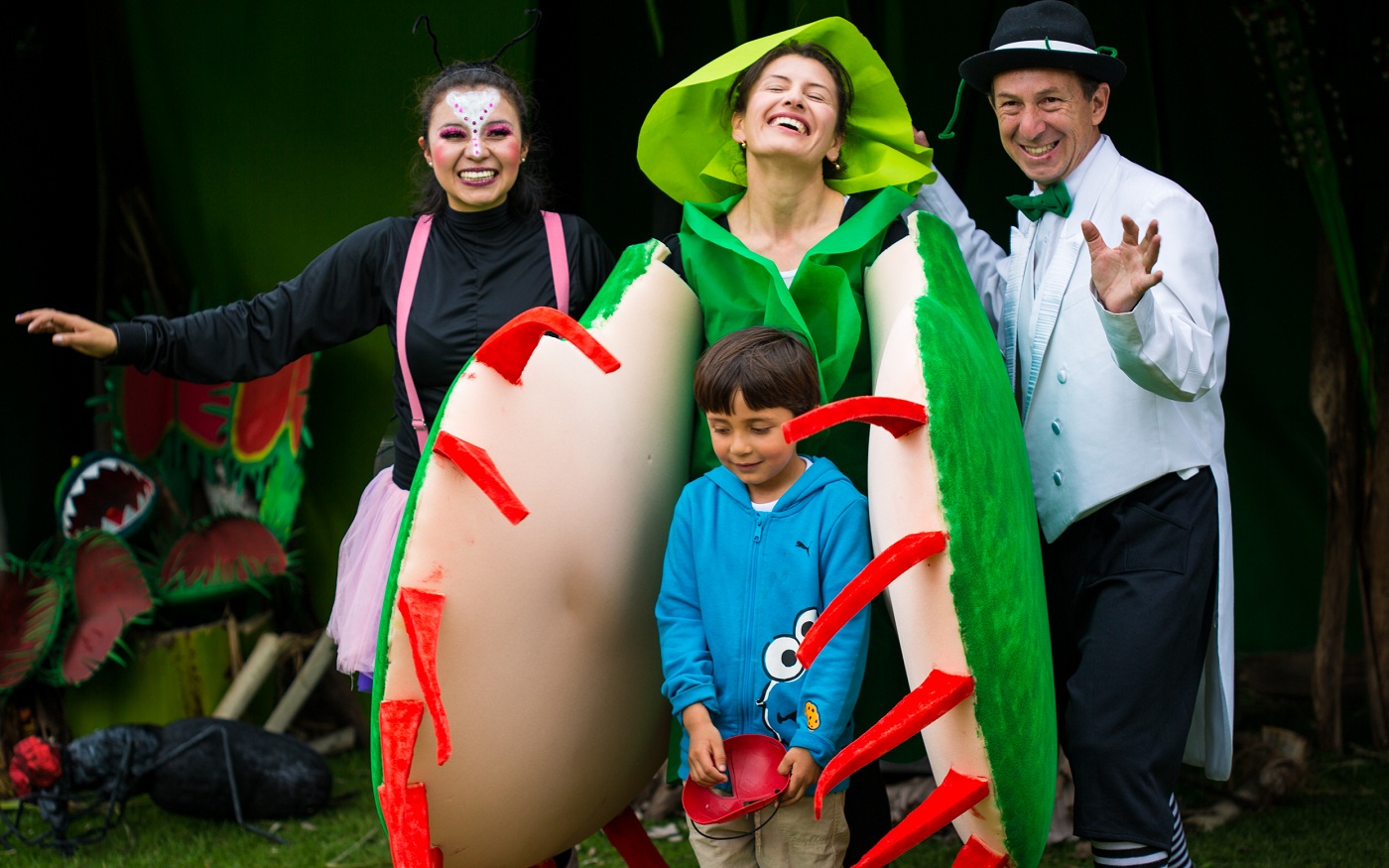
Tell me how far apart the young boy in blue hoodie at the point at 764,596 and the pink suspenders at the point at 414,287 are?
1.47 feet

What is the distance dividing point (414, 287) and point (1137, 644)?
1213 mm

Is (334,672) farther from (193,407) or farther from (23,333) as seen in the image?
(23,333)

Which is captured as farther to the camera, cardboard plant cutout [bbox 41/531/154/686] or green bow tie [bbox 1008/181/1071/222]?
cardboard plant cutout [bbox 41/531/154/686]

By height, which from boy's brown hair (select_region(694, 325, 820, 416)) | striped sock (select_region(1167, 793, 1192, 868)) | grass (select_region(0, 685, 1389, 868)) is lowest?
grass (select_region(0, 685, 1389, 868))

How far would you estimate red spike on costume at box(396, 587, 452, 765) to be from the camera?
1.64 metres

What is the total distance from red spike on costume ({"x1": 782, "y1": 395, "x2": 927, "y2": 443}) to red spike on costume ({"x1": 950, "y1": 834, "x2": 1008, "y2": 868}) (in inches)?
19.6

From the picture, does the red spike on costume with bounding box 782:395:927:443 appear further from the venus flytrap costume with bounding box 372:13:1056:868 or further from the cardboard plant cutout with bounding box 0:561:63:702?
the cardboard plant cutout with bounding box 0:561:63:702

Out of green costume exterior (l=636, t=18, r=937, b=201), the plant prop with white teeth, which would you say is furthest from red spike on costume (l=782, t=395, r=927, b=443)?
the plant prop with white teeth

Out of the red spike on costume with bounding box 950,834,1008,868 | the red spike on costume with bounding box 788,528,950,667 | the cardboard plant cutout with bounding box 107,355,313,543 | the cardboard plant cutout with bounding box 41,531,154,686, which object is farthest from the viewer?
the cardboard plant cutout with bounding box 107,355,313,543

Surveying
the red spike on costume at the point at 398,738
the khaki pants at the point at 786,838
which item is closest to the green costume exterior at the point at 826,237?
the khaki pants at the point at 786,838

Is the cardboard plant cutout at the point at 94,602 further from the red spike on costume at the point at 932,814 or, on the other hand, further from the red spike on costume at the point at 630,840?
the red spike on costume at the point at 932,814

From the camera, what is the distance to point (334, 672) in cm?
379

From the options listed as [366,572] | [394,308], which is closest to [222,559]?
[366,572]

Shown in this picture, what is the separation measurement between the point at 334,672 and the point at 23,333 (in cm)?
121
